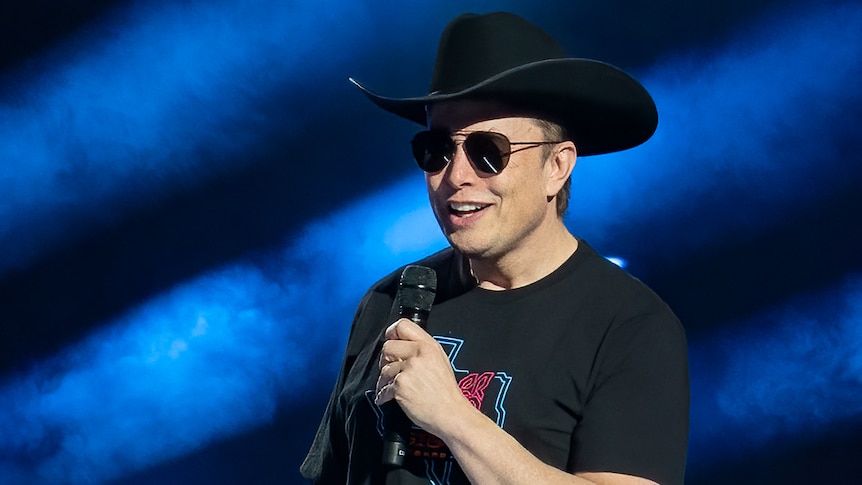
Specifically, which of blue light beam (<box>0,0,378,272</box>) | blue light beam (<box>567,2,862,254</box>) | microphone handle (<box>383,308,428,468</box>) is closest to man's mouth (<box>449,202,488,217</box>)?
microphone handle (<box>383,308,428,468</box>)

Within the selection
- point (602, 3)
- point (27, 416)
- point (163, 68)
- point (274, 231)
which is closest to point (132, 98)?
point (163, 68)

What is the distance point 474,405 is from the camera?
1.72 metres

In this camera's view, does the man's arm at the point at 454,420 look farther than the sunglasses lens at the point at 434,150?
No

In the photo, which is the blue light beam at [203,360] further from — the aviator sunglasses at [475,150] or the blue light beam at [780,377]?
the aviator sunglasses at [475,150]

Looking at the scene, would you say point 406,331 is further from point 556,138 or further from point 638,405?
point 556,138

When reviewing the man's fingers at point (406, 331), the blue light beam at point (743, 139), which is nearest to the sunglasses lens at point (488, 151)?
the man's fingers at point (406, 331)

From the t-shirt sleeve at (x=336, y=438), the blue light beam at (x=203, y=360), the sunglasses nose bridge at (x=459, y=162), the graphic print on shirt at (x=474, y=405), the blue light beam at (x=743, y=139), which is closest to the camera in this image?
the graphic print on shirt at (x=474, y=405)

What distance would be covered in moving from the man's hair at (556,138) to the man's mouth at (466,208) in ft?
0.55

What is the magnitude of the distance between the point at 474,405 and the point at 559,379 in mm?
145

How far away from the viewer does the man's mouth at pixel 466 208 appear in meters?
1.81

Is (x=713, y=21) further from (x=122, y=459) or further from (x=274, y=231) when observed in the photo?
(x=122, y=459)

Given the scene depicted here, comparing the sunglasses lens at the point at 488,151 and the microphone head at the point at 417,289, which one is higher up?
the sunglasses lens at the point at 488,151

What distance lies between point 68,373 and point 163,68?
3.39ft

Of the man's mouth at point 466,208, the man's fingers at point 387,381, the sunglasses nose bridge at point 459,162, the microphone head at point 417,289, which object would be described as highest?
the sunglasses nose bridge at point 459,162
